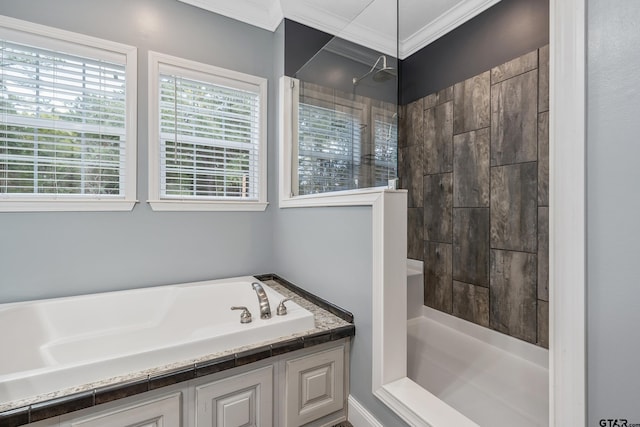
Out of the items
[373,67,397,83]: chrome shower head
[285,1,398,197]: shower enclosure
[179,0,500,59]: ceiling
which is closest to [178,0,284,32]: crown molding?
[179,0,500,59]: ceiling

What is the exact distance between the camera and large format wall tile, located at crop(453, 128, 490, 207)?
2.32m

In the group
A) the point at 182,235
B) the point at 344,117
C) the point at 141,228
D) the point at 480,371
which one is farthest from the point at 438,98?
the point at 141,228

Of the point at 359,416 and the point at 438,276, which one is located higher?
the point at 438,276

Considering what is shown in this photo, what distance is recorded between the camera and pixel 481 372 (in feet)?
6.48

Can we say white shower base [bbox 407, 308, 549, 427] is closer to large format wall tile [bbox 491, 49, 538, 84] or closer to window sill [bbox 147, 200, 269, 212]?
window sill [bbox 147, 200, 269, 212]

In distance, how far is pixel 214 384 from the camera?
1.30m

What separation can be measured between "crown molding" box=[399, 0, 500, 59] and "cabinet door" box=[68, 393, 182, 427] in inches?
127

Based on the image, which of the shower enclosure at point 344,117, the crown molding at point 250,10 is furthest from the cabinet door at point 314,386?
the crown molding at point 250,10

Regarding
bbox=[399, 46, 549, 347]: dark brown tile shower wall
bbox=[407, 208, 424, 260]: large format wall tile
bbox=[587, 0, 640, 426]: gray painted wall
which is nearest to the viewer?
bbox=[587, 0, 640, 426]: gray painted wall

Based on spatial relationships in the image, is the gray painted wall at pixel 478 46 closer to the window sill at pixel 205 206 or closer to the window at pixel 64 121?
the window sill at pixel 205 206

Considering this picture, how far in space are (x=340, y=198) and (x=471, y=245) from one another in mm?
1384

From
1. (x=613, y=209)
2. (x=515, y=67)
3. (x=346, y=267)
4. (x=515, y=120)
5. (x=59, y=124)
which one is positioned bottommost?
(x=346, y=267)

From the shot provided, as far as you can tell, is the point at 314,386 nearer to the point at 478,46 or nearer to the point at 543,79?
the point at 543,79

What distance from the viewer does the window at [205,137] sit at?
2.18m
